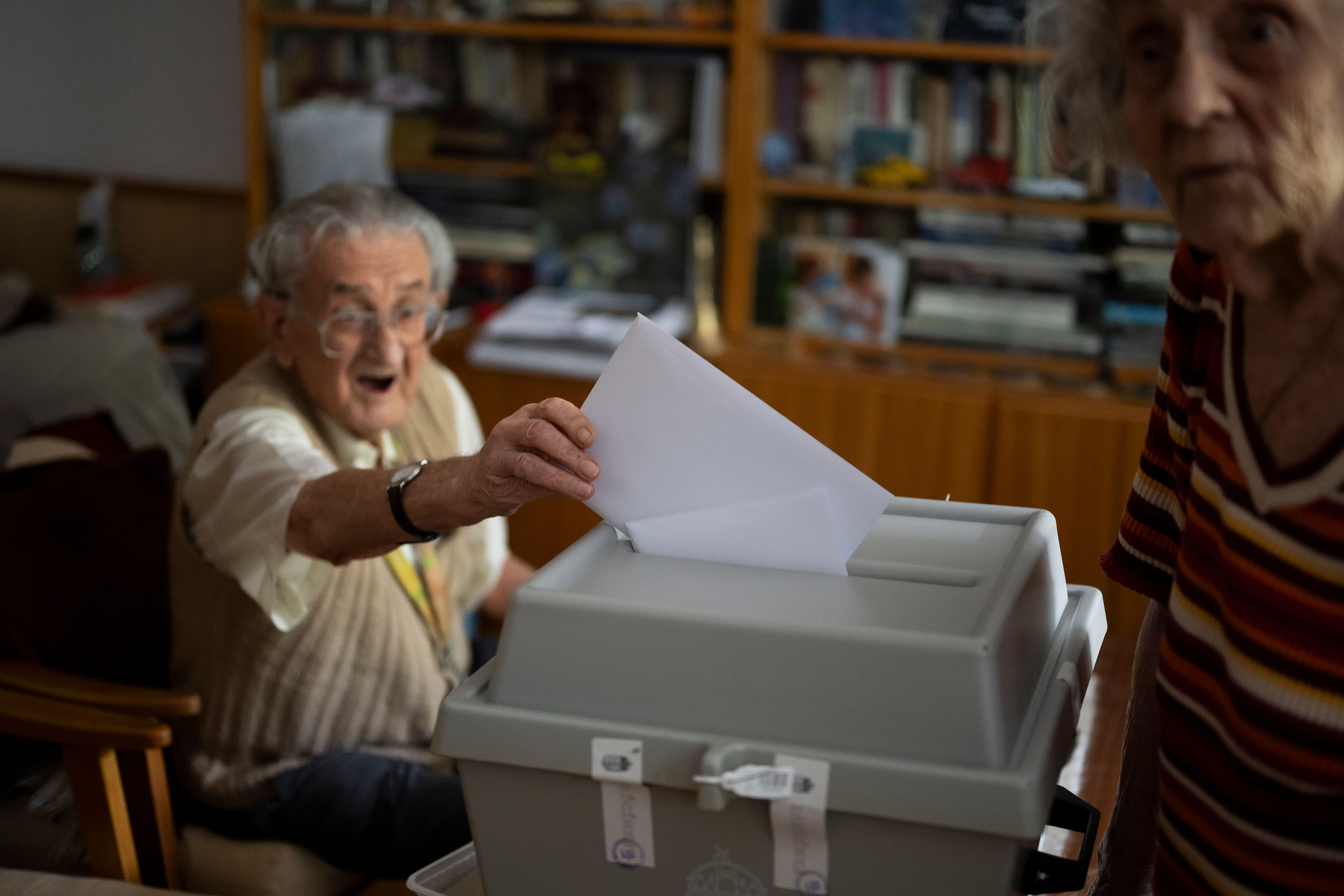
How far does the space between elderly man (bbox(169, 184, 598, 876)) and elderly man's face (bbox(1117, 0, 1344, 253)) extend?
837 mm

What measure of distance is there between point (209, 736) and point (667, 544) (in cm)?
91

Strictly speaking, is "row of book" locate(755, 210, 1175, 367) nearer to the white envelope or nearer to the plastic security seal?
the white envelope

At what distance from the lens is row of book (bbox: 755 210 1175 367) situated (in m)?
2.95

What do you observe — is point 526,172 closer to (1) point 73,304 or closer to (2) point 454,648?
(1) point 73,304

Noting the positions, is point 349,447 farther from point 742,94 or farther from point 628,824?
point 742,94

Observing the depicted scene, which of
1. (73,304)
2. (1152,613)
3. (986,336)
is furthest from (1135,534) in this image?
(73,304)

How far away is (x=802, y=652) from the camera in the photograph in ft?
2.64

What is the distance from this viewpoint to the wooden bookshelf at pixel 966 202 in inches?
116

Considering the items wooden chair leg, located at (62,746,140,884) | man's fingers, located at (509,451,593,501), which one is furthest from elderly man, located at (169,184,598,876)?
man's fingers, located at (509,451,593,501)

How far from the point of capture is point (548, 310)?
3209mm

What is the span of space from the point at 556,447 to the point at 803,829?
14.1 inches

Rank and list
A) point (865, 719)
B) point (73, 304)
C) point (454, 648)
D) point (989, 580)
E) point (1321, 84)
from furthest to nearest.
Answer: point (73, 304), point (454, 648), point (989, 580), point (865, 719), point (1321, 84)

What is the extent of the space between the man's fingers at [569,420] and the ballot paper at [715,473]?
19mm

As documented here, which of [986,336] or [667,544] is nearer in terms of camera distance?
[667,544]
